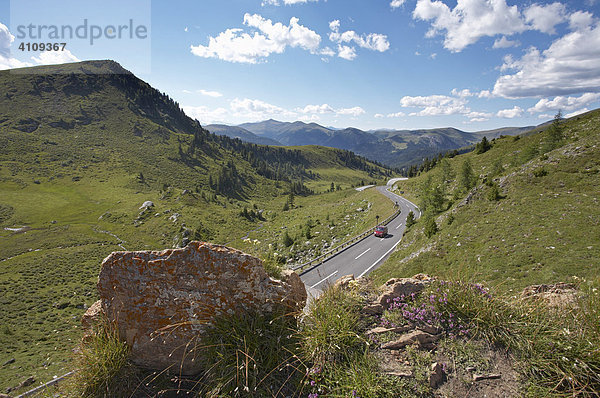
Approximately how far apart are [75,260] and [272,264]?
5862 cm

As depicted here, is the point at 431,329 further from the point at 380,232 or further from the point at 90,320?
the point at 380,232

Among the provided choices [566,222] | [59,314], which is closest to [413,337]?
[566,222]

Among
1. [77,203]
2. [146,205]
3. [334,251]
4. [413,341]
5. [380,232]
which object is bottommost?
[77,203]

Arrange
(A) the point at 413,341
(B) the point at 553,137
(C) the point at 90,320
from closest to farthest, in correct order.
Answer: (A) the point at 413,341 < (C) the point at 90,320 < (B) the point at 553,137

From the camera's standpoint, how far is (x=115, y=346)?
4.33 metres

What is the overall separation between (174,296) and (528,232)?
1997 cm

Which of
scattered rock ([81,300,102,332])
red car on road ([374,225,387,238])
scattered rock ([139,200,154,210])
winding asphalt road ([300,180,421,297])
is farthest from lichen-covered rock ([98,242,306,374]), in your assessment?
scattered rock ([139,200,154,210])

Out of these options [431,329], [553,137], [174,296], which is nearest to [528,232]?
[431,329]

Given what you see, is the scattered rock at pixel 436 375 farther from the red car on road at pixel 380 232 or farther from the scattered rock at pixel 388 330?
the red car on road at pixel 380 232

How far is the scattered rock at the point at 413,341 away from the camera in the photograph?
4.36 meters

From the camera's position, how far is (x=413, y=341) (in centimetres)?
439

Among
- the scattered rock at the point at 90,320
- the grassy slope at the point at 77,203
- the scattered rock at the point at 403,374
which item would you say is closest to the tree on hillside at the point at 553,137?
the grassy slope at the point at 77,203

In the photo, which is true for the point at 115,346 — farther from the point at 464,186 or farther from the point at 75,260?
the point at 75,260

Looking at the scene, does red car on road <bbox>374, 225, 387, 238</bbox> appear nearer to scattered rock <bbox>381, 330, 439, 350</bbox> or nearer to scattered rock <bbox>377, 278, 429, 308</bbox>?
scattered rock <bbox>377, 278, 429, 308</bbox>
